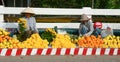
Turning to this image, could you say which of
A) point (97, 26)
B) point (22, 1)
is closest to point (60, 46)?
point (97, 26)

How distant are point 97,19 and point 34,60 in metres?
4.64

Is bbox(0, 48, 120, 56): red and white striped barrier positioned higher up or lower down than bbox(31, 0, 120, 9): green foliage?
higher up

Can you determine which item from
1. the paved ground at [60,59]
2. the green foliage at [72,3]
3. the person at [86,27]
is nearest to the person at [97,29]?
the person at [86,27]

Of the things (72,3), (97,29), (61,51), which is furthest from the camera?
(72,3)

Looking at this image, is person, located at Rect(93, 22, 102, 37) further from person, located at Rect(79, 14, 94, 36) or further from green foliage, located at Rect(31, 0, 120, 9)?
green foliage, located at Rect(31, 0, 120, 9)

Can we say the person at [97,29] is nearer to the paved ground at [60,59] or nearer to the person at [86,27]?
the person at [86,27]

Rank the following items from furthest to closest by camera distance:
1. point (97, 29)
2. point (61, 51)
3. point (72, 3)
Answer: point (72, 3) → point (97, 29) → point (61, 51)

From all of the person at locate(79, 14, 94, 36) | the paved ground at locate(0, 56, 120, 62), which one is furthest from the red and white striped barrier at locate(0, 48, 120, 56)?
the person at locate(79, 14, 94, 36)

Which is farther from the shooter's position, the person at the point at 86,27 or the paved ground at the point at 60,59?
the person at the point at 86,27

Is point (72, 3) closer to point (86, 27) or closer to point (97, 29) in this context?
point (86, 27)

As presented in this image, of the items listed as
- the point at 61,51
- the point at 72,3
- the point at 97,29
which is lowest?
the point at 72,3

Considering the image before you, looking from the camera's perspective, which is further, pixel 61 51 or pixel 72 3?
pixel 72 3

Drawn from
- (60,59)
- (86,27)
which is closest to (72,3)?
(86,27)

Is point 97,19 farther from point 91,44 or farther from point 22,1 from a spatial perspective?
point 22,1
